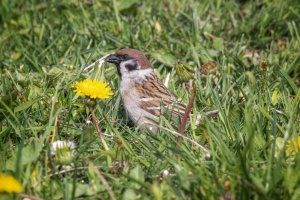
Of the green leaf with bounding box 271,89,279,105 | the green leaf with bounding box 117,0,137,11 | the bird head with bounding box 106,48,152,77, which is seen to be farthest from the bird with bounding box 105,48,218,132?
the green leaf with bounding box 117,0,137,11

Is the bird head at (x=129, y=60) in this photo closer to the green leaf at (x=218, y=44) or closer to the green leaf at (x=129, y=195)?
the green leaf at (x=218, y=44)

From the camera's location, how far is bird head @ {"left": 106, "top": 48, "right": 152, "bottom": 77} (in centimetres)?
460

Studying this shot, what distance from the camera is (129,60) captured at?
15.2ft

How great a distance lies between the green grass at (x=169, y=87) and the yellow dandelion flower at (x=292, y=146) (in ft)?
0.11

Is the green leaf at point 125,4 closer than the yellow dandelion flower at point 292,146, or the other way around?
the yellow dandelion flower at point 292,146

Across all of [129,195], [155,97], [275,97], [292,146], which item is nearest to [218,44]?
[155,97]

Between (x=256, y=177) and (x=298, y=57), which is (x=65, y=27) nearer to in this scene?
(x=298, y=57)

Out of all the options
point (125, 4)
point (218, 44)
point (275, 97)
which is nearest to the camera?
point (275, 97)

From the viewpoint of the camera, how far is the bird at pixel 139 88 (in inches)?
170

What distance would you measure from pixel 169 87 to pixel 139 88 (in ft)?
0.71

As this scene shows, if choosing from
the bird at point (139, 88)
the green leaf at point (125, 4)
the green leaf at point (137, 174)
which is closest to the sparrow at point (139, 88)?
the bird at point (139, 88)

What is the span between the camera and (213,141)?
11.0 ft

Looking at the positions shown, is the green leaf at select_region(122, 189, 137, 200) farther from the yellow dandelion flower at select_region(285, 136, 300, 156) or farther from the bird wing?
the bird wing

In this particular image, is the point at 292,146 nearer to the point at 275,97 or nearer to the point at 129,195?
the point at 129,195
